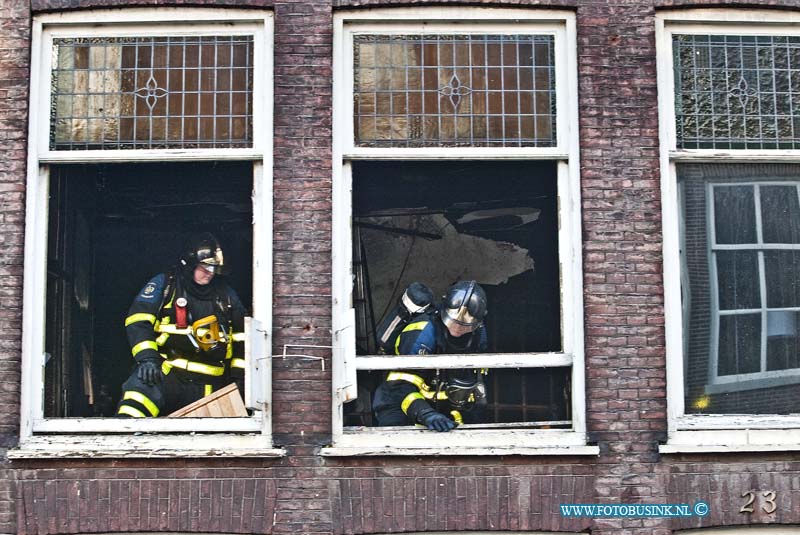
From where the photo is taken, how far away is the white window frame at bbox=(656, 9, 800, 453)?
25.3 ft

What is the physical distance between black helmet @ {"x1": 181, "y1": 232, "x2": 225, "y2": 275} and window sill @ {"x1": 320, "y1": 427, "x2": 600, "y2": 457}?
1.54 m

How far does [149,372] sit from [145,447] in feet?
1.86

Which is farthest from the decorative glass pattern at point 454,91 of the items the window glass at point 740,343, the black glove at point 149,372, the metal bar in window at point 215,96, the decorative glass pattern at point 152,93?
the black glove at point 149,372

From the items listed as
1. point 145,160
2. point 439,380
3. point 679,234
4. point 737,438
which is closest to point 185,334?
point 145,160

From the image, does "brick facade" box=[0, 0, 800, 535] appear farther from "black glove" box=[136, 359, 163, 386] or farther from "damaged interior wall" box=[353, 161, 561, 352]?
"black glove" box=[136, 359, 163, 386]

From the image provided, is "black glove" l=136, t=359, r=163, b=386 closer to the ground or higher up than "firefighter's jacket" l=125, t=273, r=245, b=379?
closer to the ground

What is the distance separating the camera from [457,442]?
7.66m

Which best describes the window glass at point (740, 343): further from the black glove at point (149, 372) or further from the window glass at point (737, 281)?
the black glove at point (149, 372)

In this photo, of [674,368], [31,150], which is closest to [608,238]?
[674,368]

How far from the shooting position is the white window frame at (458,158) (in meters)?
7.65

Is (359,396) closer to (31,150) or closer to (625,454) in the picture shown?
(625,454)

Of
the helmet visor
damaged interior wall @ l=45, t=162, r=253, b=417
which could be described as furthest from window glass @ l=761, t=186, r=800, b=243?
the helmet visor

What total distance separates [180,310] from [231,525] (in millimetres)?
1584

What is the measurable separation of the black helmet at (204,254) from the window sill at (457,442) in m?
1.54
